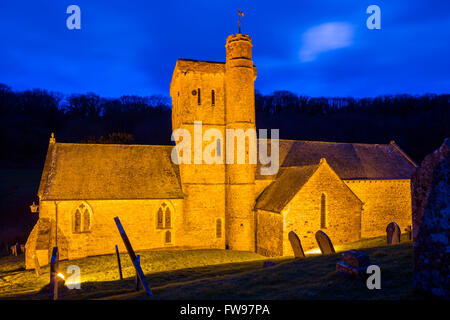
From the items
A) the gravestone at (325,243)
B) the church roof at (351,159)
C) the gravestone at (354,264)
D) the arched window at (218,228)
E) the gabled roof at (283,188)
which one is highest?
the church roof at (351,159)

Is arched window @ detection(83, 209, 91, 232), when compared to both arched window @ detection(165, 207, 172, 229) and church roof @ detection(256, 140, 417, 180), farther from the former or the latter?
church roof @ detection(256, 140, 417, 180)

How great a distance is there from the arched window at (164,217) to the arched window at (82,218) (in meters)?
4.97

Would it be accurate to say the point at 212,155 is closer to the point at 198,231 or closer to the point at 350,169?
the point at 198,231

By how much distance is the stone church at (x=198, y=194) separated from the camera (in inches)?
880

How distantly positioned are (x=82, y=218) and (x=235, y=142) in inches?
505

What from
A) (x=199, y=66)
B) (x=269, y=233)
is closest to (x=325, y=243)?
(x=269, y=233)

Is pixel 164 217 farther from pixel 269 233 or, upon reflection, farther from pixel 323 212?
pixel 323 212

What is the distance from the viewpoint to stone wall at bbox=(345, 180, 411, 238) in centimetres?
2839

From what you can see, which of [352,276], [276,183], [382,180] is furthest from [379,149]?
[352,276]

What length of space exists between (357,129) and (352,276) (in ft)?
283

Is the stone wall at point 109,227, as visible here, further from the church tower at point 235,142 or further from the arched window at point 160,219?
the church tower at point 235,142

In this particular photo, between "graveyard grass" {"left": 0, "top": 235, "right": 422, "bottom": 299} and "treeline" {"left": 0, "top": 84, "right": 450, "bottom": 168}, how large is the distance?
161 feet

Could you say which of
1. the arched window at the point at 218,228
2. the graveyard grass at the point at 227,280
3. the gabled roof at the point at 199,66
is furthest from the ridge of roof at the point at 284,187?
the gabled roof at the point at 199,66
